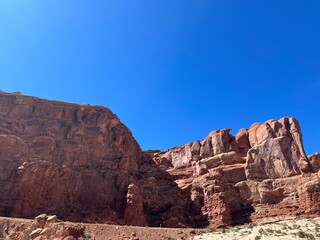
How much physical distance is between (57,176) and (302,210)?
130ft

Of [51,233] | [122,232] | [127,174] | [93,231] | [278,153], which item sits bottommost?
[51,233]

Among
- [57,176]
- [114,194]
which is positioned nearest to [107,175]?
[114,194]

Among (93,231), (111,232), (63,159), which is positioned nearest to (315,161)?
(111,232)

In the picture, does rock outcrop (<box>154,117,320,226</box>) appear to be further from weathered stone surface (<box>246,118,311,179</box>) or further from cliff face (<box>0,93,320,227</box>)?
cliff face (<box>0,93,320,227</box>)

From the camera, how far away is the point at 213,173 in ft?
217

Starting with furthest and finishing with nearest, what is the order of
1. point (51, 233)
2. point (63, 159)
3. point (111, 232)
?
point (63, 159)
point (111, 232)
point (51, 233)

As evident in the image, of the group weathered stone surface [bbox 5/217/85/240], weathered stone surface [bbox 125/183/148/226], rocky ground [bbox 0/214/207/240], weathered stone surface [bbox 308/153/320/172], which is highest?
weathered stone surface [bbox 308/153/320/172]

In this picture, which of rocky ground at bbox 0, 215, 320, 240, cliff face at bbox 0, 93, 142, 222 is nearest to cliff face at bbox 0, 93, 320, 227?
cliff face at bbox 0, 93, 142, 222

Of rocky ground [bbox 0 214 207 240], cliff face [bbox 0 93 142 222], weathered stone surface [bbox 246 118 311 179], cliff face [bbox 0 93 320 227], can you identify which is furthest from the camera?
weathered stone surface [bbox 246 118 311 179]

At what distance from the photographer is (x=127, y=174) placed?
64375mm

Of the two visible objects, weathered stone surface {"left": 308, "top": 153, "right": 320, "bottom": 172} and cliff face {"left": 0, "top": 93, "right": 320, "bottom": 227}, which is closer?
cliff face {"left": 0, "top": 93, "right": 320, "bottom": 227}

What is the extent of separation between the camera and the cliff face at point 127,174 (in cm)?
5481

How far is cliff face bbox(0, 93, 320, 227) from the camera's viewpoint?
5481 cm

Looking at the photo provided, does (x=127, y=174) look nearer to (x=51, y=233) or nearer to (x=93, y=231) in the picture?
(x=93, y=231)
